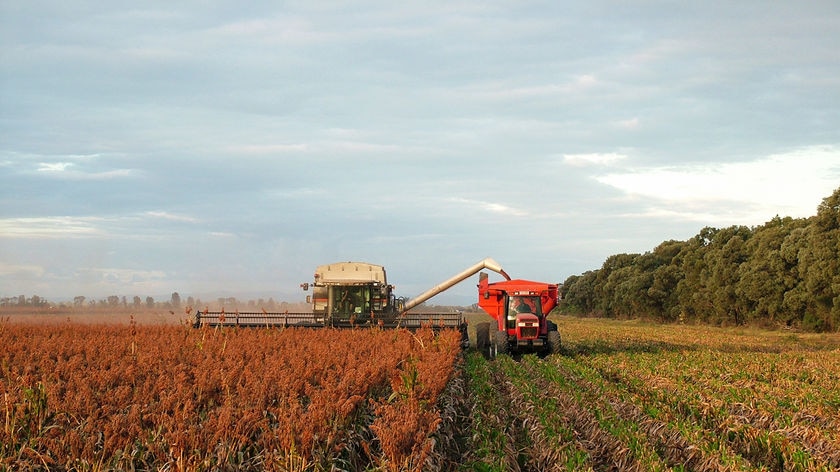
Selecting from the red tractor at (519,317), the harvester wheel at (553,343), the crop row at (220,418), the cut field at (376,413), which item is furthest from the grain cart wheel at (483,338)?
the crop row at (220,418)

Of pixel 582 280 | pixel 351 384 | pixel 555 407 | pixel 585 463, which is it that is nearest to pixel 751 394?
pixel 555 407

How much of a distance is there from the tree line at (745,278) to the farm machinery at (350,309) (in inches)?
943

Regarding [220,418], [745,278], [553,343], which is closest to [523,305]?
[553,343]

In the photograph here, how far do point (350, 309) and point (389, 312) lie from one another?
5.36 feet

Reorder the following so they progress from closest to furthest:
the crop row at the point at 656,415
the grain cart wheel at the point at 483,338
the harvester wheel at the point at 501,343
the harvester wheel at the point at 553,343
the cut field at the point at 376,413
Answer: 1. the cut field at the point at 376,413
2. the crop row at the point at 656,415
3. the harvester wheel at the point at 501,343
4. the harvester wheel at the point at 553,343
5. the grain cart wheel at the point at 483,338

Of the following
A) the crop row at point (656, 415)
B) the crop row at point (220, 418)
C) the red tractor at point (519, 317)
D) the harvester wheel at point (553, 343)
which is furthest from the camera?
the harvester wheel at point (553, 343)

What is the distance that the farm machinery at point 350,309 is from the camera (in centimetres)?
2505

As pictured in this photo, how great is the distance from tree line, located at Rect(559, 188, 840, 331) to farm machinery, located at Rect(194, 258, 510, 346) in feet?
78.6

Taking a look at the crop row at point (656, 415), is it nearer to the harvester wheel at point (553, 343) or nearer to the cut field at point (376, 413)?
the cut field at point (376, 413)

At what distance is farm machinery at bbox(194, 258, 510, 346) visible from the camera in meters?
25.0

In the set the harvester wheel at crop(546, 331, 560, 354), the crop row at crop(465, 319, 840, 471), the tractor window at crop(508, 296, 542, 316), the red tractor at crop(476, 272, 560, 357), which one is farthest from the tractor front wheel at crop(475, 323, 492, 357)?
the crop row at crop(465, 319, 840, 471)

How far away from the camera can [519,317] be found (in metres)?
23.6

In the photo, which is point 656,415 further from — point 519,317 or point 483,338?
point 483,338

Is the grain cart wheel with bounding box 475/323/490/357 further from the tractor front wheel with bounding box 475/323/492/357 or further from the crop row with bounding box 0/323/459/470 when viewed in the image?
the crop row with bounding box 0/323/459/470
